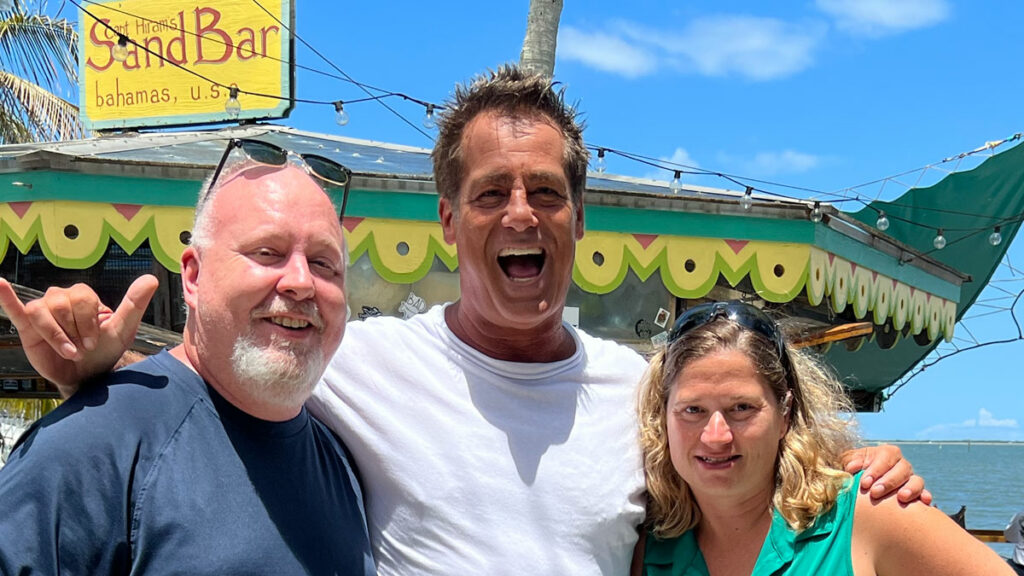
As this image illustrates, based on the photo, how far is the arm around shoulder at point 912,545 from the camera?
2.29 meters

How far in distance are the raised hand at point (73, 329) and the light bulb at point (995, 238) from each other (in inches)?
355

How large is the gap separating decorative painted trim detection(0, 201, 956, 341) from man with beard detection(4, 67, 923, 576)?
84.3 inches

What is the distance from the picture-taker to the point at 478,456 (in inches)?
96.0

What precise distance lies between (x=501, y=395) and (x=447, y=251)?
10.00 feet

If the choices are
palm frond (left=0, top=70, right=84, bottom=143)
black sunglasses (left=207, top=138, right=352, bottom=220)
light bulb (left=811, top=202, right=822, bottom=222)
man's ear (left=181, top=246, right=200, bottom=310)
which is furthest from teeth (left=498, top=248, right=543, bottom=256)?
palm frond (left=0, top=70, right=84, bottom=143)

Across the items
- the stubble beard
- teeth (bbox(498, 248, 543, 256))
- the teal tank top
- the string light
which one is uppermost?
teeth (bbox(498, 248, 543, 256))

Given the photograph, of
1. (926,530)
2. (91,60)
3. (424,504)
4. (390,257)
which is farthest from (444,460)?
(91,60)

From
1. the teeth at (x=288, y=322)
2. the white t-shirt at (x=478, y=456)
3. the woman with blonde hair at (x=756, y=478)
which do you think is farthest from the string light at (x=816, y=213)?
the teeth at (x=288, y=322)

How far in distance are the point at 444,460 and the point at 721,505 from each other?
2.34 feet

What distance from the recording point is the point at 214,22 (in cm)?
860

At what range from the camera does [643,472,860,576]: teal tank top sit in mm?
2363

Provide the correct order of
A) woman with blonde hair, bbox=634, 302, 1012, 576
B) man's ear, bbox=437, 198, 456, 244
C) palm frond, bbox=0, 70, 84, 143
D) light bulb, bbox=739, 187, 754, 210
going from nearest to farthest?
woman with blonde hair, bbox=634, 302, 1012, 576
man's ear, bbox=437, 198, 456, 244
light bulb, bbox=739, 187, 754, 210
palm frond, bbox=0, 70, 84, 143

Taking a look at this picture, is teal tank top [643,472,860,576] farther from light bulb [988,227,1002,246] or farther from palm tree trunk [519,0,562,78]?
light bulb [988,227,1002,246]

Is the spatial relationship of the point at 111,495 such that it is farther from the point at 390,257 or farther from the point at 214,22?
the point at 214,22
